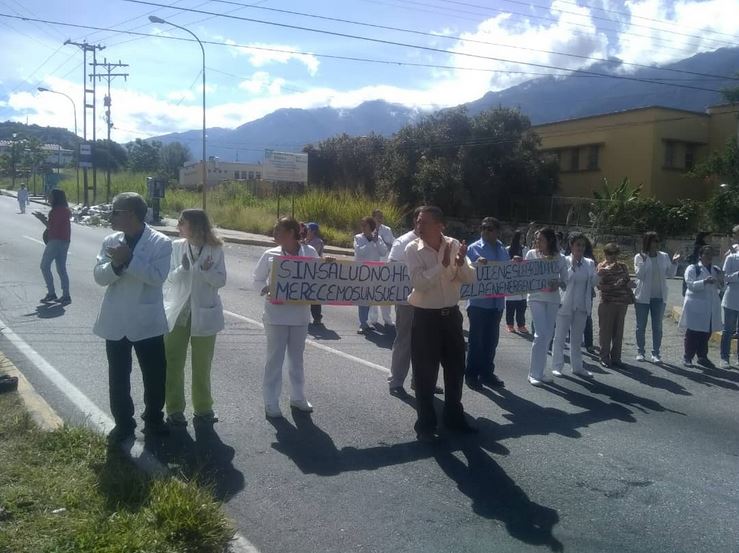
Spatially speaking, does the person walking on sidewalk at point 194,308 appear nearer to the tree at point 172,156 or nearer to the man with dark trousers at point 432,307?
the man with dark trousers at point 432,307

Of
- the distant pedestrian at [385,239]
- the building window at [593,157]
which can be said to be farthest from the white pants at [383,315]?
the building window at [593,157]

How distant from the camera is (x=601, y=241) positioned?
2944 cm

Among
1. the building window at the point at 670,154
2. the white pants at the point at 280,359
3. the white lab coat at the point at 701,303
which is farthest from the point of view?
the building window at the point at 670,154

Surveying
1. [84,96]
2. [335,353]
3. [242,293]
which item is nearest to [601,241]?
[242,293]

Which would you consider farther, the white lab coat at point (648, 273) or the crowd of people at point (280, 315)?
the white lab coat at point (648, 273)

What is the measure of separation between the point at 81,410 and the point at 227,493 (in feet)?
7.45

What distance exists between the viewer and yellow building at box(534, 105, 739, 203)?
116 ft

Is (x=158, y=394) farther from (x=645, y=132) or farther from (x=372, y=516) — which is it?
(x=645, y=132)

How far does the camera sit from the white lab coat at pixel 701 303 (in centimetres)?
991

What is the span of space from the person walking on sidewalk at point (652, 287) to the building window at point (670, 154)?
2806cm

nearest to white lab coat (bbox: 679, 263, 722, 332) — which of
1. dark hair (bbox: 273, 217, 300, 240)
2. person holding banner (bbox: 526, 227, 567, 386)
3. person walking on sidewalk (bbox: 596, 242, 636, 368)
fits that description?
person walking on sidewalk (bbox: 596, 242, 636, 368)

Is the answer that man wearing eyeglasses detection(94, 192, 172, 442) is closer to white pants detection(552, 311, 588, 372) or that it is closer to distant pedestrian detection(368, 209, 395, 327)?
white pants detection(552, 311, 588, 372)

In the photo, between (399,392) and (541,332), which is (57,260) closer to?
(399,392)

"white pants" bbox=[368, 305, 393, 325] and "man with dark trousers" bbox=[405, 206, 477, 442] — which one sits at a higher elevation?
"man with dark trousers" bbox=[405, 206, 477, 442]
